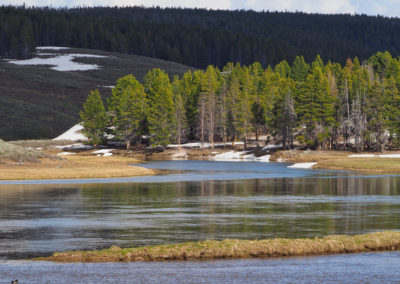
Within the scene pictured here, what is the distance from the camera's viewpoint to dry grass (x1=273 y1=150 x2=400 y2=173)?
76562 mm

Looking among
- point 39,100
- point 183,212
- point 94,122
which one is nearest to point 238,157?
point 94,122

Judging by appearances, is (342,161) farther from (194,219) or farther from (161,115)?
(194,219)

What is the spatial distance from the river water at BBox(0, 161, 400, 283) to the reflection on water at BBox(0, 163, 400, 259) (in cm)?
6

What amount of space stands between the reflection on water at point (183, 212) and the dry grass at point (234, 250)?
8.23ft

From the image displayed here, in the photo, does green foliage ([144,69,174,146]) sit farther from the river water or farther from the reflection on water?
the reflection on water

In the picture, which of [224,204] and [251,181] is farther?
[251,181]

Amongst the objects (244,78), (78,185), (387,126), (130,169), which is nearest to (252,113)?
(244,78)

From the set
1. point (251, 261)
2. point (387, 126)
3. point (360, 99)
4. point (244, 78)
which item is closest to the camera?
point (251, 261)

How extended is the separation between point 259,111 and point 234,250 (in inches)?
4002

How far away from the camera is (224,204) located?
45.0 meters

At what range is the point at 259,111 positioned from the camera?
126 metres

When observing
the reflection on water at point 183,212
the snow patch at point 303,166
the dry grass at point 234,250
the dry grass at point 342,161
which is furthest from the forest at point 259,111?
the dry grass at point 234,250

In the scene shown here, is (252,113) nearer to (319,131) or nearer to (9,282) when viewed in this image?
(319,131)

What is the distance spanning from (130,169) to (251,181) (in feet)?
47.4
